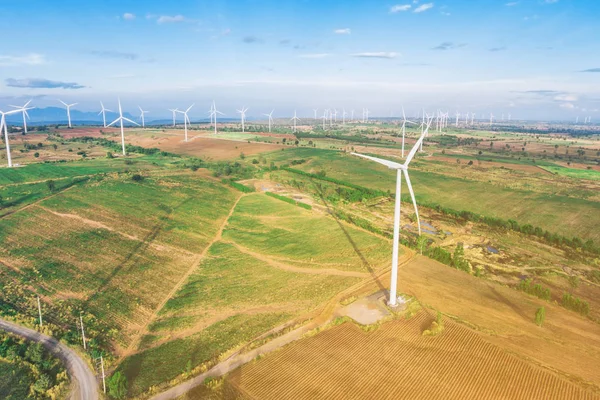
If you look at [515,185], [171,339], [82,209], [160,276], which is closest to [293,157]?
[515,185]

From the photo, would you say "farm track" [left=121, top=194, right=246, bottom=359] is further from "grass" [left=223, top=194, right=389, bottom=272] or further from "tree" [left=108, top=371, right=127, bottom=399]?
"tree" [left=108, top=371, right=127, bottom=399]

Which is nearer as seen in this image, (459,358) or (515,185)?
(459,358)

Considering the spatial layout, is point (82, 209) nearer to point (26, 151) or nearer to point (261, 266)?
point (261, 266)

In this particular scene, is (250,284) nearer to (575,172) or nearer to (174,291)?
(174,291)

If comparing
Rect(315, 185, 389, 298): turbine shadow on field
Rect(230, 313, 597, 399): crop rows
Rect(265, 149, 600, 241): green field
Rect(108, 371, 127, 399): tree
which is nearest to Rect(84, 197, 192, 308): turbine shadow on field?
Rect(108, 371, 127, 399): tree

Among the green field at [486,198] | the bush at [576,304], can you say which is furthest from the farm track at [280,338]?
the green field at [486,198]

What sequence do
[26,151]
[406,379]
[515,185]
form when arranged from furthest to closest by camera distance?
[26,151], [515,185], [406,379]
